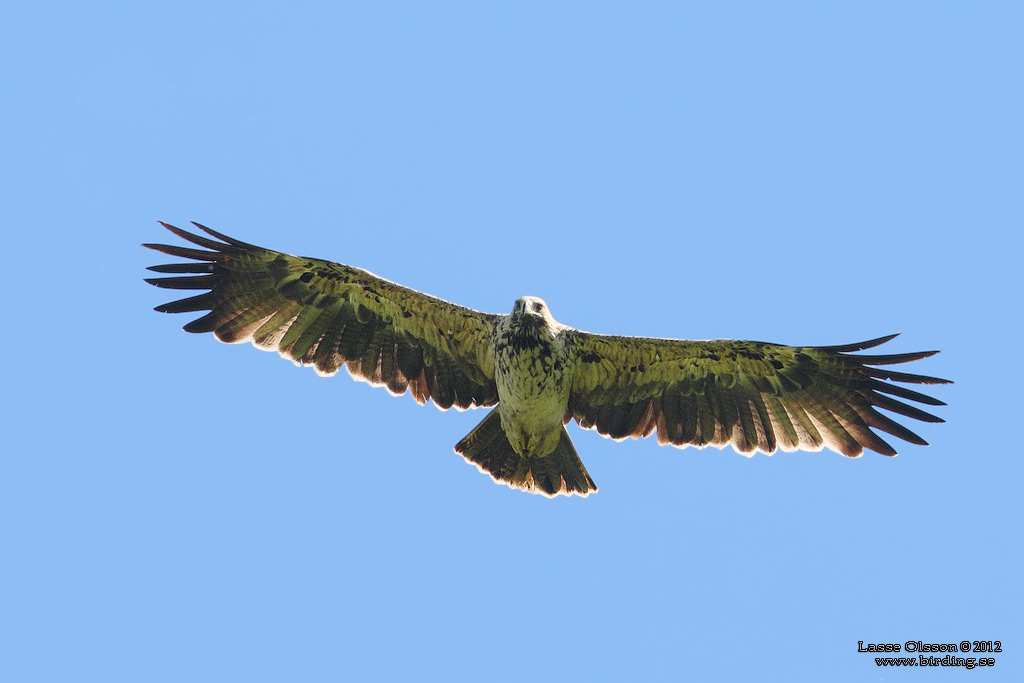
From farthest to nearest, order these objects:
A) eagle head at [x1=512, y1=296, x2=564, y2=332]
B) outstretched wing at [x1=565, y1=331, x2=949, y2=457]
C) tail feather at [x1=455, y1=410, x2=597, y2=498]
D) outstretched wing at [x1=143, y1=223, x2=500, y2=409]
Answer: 1. tail feather at [x1=455, y1=410, x2=597, y2=498]
2. outstretched wing at [x1=143, y1=223, x2=500, y2=409]
3. outstretched wing at [x1=565, y1=331, x2=949, y2=457]
4. eagle head at [x1=512, y1=296, x2=564, y2=332]

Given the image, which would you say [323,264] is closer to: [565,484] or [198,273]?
[198,273]

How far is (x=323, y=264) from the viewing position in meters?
9.55

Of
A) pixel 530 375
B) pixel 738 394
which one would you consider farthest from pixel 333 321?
pixel 738 394

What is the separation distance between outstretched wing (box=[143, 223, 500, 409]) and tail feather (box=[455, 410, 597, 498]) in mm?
312

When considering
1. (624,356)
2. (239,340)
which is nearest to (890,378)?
(624,356)

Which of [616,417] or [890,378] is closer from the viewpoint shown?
[890,378]

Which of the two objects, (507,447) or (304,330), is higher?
(304,330)

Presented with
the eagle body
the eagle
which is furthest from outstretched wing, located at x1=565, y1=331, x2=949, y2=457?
the eagle body

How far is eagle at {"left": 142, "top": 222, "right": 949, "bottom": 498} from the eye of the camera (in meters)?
9.26

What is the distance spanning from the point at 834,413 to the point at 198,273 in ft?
19.0

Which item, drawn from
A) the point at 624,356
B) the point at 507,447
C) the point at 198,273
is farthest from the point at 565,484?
the point at 198,273

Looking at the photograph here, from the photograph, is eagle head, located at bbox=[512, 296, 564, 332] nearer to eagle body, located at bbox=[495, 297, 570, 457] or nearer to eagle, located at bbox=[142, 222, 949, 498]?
eagle body, located at bbox=[495, 297, 570, 457]

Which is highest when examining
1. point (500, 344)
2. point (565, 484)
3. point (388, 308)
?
point (388, 308)

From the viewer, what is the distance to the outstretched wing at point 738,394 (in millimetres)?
9203
